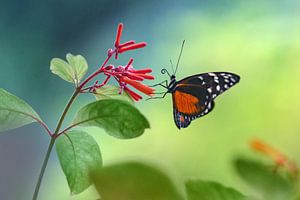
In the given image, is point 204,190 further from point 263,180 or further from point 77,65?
point 77,65

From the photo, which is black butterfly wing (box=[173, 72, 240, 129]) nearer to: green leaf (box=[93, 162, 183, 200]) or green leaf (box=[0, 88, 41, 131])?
green leaf (box=[0, 88, 41, 131])

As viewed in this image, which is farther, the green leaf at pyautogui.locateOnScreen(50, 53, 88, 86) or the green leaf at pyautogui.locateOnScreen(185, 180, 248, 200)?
the green leaf at pyautogui.locateOnScreen(50, 53, 88, 86)

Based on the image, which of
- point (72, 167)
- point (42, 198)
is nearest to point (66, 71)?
point (72, 167)

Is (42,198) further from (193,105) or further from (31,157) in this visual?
(193,105)

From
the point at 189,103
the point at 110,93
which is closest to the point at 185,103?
the point at 189,103

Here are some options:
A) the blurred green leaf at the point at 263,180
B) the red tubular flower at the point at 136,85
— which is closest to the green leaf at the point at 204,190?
the blurred green leaf at the point at 263,180

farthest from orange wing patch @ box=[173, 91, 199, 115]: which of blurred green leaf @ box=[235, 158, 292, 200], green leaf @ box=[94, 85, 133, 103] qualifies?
blurred green leaf @ box=[235, 158, 292, 200]
